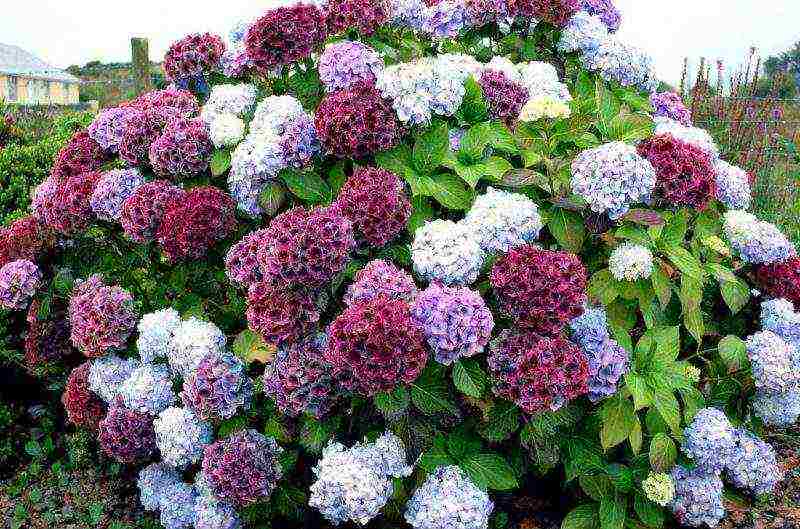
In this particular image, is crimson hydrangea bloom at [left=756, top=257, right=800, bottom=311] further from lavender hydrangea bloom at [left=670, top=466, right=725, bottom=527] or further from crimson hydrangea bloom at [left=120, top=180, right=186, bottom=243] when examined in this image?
crimson hydrangea bloom at [left=120, top=180, right=186, bottom=243]

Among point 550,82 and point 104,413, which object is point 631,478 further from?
point 104,413

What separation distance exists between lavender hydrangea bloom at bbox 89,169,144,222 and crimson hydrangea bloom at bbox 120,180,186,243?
0.20 m

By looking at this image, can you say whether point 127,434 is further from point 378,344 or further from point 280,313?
point 378,344

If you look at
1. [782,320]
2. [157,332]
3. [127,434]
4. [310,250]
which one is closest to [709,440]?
[782,320]

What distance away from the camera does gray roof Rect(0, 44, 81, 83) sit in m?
31.1

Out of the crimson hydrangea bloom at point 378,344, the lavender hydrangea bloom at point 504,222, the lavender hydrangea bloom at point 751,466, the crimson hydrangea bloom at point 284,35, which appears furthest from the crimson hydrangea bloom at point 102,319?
the lavender hydrangea bloom at point 751,466

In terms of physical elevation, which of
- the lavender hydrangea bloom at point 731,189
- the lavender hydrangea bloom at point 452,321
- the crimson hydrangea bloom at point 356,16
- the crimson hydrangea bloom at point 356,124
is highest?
the crimson hydrangea bloom at point 356,16

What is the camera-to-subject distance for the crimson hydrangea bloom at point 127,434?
372cm

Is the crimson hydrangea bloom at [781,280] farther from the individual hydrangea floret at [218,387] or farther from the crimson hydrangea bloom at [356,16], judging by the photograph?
the individual hydrangea floret at [218,387]

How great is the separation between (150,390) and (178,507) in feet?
1.84

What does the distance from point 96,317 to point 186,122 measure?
106 cm

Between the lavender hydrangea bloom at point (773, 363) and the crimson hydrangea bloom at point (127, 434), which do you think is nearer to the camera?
the lavender hydrangea bloom at point (773, 363)

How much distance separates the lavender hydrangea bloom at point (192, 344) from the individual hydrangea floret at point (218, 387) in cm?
5

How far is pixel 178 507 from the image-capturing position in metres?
3.64
